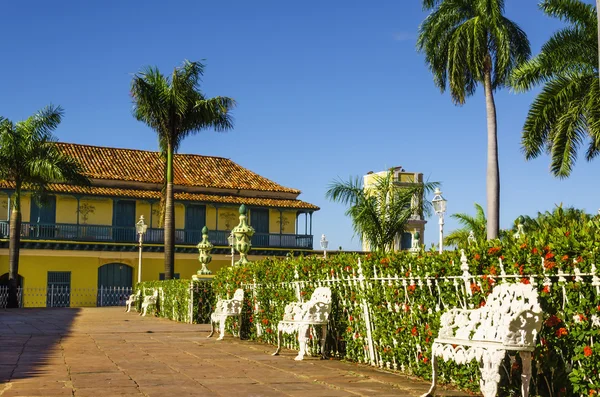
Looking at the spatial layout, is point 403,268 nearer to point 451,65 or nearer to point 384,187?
point 384,187

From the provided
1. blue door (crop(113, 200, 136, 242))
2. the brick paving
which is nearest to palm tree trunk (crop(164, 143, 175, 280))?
blue door (crop(113, 200, 136, 242))

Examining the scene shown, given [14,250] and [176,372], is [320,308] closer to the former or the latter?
[176,372]

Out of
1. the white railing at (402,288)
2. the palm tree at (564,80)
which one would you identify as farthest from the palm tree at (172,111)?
the white railing at (402,288)

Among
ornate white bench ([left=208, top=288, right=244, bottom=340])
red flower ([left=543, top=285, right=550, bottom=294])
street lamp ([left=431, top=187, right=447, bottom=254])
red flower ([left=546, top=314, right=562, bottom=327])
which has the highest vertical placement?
street lamp ([left=431, top=187, right=447, bottom=254])

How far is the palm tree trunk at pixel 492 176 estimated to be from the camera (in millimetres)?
23766

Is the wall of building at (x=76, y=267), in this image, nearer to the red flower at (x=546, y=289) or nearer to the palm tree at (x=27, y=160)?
the palm tree at (x=27, y=160)

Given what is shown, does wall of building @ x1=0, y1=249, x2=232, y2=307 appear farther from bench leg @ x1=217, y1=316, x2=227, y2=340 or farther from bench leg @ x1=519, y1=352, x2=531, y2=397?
bench leg @ x1=519, y1=352, x2=531, y2=397

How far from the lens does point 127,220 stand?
1625 inches

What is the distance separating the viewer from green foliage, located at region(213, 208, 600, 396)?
220 inches

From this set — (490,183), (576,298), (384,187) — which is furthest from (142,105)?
(576,298)

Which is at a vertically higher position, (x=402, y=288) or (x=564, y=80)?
(x=564, y=80)

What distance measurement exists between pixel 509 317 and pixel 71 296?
3589 centimetres

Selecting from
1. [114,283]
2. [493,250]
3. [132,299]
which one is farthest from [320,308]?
[114,283]

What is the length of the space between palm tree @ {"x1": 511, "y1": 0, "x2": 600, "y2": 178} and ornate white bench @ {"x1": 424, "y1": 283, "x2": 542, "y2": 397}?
1670 cm
